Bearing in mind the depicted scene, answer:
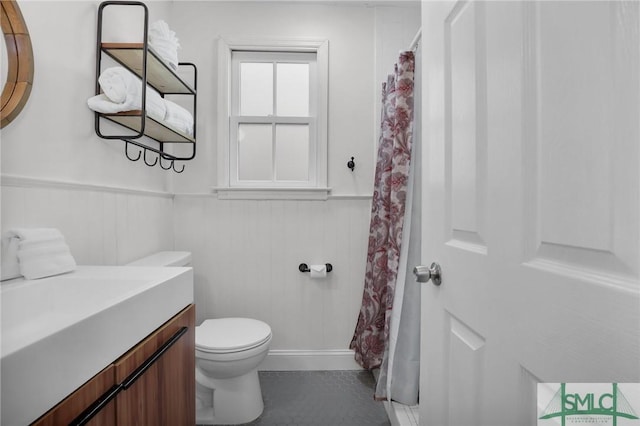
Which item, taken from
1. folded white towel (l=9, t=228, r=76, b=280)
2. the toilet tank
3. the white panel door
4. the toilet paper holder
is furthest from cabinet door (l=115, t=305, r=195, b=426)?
the toilet paper holder

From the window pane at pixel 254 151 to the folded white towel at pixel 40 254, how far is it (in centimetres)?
130

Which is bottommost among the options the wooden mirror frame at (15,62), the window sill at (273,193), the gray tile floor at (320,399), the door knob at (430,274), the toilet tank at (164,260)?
the gray tile floor at (320,399)

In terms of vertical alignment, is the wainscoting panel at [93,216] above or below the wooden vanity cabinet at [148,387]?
above

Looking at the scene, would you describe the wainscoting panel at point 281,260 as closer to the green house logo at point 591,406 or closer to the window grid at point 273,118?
the window grid at point 273,118

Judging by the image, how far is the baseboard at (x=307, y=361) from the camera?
2.18m

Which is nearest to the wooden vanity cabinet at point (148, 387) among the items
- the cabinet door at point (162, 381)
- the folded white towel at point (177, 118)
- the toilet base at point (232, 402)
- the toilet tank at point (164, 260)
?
the cabinet door at point (162, 381)

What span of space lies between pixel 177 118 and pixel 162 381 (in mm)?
1270

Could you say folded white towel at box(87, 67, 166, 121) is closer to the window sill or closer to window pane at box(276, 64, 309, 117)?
the window sill

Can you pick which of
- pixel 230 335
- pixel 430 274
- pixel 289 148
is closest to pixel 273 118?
pixel 289 148

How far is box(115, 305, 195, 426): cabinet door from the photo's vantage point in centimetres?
76

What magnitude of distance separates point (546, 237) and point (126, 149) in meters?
1.71

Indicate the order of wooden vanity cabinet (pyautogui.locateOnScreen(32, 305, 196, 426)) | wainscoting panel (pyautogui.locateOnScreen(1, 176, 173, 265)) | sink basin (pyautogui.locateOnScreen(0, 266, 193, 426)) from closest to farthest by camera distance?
sink basin (pyautogui.locateOnScreen(0, 266, 193, 426)) < wooden vanity cabinet (pyautogui.locateOnScreen(32, 305, 196, 426)) < wainscoting panel (pyautogui.locateOnScreen(1, 176, 173, 265))

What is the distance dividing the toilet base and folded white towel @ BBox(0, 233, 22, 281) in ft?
3.39

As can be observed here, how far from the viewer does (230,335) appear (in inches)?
66.2
